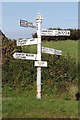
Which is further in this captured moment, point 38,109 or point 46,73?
point 46,73

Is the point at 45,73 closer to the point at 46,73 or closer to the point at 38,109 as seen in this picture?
the point at 46,73

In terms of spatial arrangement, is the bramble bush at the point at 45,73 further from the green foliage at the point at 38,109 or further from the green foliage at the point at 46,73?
the green foliage at the point at 38,109

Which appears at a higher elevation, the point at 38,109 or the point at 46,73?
the point at 46,73

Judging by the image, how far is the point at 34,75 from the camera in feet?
48.9

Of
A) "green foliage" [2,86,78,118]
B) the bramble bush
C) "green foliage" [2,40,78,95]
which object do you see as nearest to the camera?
"green foliage" [2,86,78,118]

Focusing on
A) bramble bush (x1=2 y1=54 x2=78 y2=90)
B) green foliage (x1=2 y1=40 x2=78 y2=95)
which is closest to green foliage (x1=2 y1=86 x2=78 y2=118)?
green foliage (x1=2 y1=40 x2=78 y2=95)

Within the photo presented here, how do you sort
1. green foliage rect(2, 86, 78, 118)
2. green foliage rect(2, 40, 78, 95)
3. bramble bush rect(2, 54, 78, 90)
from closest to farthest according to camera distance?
green foliage rect(2, 86, 78, 118), green foliage rect(2, 40, 78, 95), bramble bush rect(2, 54, 78, 90)

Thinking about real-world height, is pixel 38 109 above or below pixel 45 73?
below

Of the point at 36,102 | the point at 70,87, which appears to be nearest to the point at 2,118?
the point at 36,102

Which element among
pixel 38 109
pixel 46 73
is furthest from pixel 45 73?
pixel 38 109

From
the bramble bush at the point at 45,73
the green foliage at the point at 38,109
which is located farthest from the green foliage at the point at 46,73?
the green foliage at the point at 38,109

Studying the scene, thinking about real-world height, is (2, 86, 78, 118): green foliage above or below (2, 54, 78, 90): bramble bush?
below

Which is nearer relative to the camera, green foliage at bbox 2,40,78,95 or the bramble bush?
green foliage at bbox 2,40,78,95

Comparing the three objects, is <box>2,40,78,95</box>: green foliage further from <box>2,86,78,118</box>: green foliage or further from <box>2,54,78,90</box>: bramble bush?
<box>2,86,78,118</box>: green foliage
